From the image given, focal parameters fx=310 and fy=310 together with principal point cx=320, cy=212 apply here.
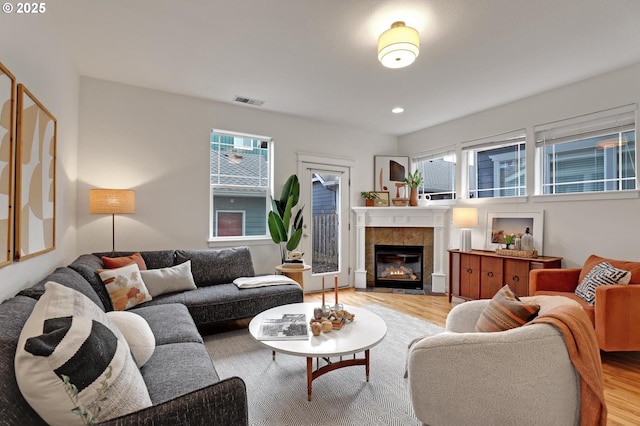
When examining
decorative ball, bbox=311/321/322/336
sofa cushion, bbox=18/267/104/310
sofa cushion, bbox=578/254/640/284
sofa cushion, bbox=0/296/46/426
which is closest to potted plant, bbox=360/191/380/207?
sofa cushion, bbox=578/254/640/284

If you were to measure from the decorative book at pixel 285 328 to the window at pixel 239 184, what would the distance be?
210 centimetres

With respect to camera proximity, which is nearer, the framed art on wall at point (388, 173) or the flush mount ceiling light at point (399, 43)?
the flush mount ceiling light at point (399, 43)

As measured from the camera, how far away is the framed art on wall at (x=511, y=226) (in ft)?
12.5

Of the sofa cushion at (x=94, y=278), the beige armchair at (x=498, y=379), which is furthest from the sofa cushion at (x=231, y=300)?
the beige armchair at (x=498, y=379)

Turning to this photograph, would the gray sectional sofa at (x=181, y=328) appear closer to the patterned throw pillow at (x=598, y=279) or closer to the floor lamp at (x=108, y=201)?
the floor lamp at (x=108, y=201)

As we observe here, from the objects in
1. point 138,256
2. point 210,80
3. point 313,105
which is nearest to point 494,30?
point 313,105

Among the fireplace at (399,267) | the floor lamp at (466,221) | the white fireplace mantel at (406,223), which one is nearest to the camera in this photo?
the floor lamp at (466,221)

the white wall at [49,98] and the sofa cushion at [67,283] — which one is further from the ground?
the white wall at [49,98]

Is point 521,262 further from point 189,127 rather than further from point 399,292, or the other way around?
point 189,127

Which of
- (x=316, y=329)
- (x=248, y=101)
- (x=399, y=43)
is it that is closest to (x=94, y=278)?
(x=316, y=329)

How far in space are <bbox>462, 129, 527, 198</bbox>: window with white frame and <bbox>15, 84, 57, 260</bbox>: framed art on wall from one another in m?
4.81

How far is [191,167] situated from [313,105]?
70.7 inches

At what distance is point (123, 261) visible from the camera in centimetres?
289

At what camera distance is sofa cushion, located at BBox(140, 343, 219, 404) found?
135cm
